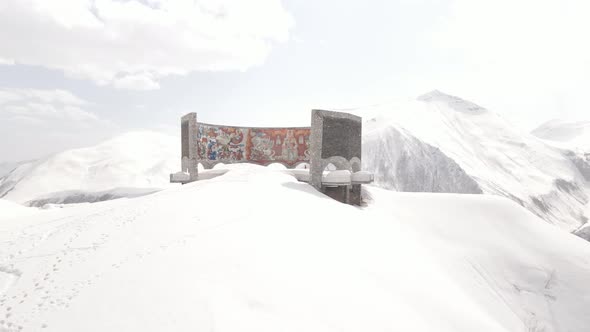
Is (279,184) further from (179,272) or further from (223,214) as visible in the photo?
(179,272)

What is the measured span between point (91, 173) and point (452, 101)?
101 m

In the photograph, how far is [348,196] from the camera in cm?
1767

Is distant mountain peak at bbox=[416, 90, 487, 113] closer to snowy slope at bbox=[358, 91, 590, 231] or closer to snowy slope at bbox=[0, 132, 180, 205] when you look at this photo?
snowy slope at bbox=[358, 91, 590, 231]

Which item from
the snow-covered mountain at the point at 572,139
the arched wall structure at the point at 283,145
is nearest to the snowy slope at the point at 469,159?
the snow-covered mountain at the point at 572,139

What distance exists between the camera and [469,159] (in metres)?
74.7

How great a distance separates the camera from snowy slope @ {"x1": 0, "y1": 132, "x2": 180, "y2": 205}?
144ft

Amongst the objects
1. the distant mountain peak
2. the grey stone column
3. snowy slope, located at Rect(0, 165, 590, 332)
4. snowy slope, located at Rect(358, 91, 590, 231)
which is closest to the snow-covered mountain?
snowy slope, located at Rect(358, 91, 590, 231)

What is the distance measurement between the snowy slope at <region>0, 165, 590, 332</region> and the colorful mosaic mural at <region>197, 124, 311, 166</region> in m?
10.7

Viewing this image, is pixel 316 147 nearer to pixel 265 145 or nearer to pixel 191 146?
pixel 265 145

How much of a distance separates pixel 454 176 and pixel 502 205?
163ft

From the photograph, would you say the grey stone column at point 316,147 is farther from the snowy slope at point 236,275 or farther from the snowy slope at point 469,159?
the snowy slope at point 469,159

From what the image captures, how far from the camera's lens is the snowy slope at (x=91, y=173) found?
144 feet

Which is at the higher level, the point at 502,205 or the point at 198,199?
the point at 198,199

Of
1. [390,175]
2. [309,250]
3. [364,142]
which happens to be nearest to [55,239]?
[309,250]
